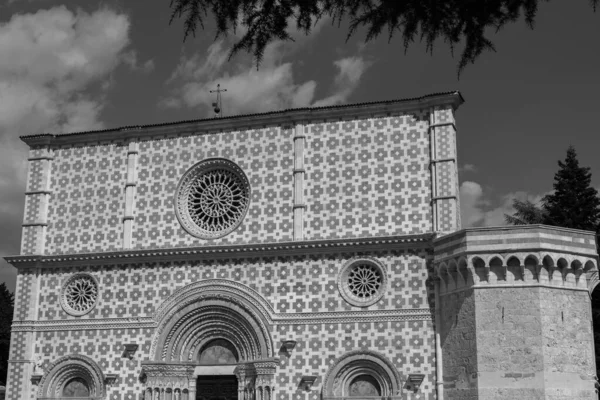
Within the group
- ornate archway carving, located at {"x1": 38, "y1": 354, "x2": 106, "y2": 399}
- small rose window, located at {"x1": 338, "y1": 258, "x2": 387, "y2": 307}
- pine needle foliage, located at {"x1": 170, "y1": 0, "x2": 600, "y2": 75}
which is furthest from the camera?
ornate archway carving, located at {"x1": 38, "y1": 354, "x2": 106, "y2": 399}

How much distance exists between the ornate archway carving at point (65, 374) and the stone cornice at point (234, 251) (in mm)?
3449

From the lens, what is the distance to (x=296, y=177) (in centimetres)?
2911

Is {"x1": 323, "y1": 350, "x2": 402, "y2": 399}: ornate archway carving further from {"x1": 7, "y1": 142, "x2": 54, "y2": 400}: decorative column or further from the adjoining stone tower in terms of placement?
{"x1": 7, "y1": 142, "x2": 54, "y2": 400}: decorative column

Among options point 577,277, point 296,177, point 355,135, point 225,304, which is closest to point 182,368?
point 225,304

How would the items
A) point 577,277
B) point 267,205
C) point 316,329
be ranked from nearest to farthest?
point 577,277 < point 316,329 < point 267,205

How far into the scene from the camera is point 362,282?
27562 mm

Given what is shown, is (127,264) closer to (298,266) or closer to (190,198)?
(190,198)

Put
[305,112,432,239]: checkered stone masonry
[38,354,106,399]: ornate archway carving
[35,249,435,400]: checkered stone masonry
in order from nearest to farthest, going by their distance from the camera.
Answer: [35,249,435,400]: checkered stone masonry < [305,112,432,239]: checkered stone masonry < [38,354,106,399]: ornate archway carving

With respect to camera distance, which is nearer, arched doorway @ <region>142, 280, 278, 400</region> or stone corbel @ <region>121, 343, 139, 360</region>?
arched doorway @ <region>142, 280, 278, 400</region>

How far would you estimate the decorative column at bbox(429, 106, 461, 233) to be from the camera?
27.1 metres

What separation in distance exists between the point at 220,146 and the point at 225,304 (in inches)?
225

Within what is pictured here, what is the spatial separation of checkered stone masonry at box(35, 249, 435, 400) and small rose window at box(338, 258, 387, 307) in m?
0.20

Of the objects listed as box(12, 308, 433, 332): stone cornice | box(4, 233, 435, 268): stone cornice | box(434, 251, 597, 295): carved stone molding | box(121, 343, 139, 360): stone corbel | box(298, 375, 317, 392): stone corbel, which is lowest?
box(298, 375, 317, 392): stone corbel

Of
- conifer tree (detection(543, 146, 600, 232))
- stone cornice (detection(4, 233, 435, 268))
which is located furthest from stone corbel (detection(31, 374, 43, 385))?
conifer tree (detection(543, 146, 600, 232))
